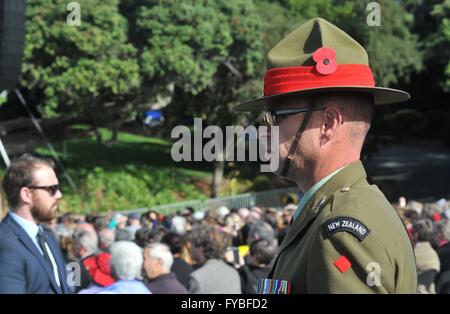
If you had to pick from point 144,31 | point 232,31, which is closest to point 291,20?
point 232,31

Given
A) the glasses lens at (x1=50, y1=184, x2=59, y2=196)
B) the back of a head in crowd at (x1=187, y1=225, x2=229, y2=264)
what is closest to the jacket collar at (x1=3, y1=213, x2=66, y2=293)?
the glasses lens at (x1=50, y1=184, x2=59, y2=196)

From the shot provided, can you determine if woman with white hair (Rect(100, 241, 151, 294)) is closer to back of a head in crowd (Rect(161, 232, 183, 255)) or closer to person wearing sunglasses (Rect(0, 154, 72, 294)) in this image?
person wearing sunglasses (Rect(0, 154, 72, 294))

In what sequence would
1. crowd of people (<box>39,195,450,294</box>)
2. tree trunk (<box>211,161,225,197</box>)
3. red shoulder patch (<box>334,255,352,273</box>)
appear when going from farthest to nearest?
tree trunk (<box>211,161,225,197</box>)
crowd of people (<box>39,195,450,294</box>)
red shoulder patch (<box>334,255,352,273</box>)

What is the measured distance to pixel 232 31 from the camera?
2122cm

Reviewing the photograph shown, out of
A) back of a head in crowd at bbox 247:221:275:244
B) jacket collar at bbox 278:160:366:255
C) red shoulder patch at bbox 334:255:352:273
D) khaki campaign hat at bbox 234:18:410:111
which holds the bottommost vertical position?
back of a head in crowd at bbox 247:221:275:244

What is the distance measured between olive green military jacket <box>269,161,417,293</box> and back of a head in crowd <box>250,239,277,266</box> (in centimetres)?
380

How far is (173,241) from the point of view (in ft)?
23.4

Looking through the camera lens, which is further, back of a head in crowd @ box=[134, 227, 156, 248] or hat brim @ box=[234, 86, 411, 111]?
back of a head in crowd @ box=[134, 227, 156, 248]

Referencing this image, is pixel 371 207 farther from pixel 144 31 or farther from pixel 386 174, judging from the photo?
pixel 386 174

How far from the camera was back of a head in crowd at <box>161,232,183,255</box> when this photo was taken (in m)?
6.90

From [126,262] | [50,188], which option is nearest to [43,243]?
[50,188]

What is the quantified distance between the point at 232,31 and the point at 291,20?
158 inches

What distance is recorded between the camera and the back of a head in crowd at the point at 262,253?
597cm

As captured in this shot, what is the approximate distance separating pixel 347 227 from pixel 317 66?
54 cm
